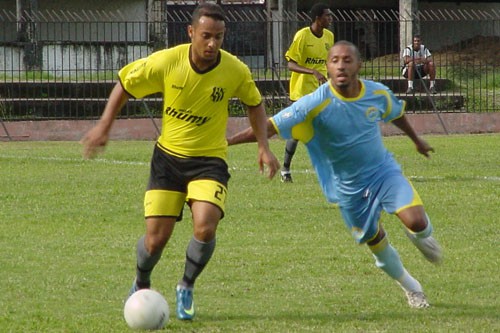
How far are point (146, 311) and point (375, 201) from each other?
5.60 feet

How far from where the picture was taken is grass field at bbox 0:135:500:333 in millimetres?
7449

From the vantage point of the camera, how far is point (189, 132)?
7.55 m

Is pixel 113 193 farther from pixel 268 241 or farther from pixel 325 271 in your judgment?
pixel 325 271

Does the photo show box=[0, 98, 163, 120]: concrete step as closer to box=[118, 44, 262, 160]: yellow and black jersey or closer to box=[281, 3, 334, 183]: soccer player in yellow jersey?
box=[281, 3, 334, 183]: soccer player in yellow jersey

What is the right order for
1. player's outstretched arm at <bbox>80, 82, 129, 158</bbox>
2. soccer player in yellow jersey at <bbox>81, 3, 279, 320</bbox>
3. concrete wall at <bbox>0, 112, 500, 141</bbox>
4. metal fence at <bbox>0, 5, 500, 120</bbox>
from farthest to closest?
metal fence at <bbox>0, 5, 500, 120</bbox> → concrete wall at <bbox>0, 112, 500, 141</bbox> → soccer player in yellow jersey at <bbox>81, 3, 279, 320</bbox> → player's outstretched arm at <bbox>80, 82, 129, 158</bbox>

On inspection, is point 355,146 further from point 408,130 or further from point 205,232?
point 205,232

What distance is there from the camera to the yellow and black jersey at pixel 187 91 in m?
7.50

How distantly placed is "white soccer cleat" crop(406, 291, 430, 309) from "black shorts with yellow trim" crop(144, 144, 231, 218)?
1.35m

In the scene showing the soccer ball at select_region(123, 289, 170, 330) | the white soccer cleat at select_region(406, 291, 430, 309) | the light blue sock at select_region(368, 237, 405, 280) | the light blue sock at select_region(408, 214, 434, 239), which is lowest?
the white soccer cleat at select_region(406, 291, 430, 309)

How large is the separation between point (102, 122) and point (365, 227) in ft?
5.92

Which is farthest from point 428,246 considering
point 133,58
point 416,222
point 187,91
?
point 133,58

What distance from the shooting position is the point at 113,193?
14.2 metres

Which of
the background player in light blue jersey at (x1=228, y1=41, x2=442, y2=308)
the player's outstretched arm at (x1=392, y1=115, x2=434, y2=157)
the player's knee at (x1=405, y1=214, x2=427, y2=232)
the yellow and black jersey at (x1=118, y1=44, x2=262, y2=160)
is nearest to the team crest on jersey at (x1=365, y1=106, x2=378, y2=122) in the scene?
the background player in light blue jersey at (x1=228, y1=41, x2=442, y2=308)

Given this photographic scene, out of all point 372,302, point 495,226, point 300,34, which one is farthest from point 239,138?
point 300,34
